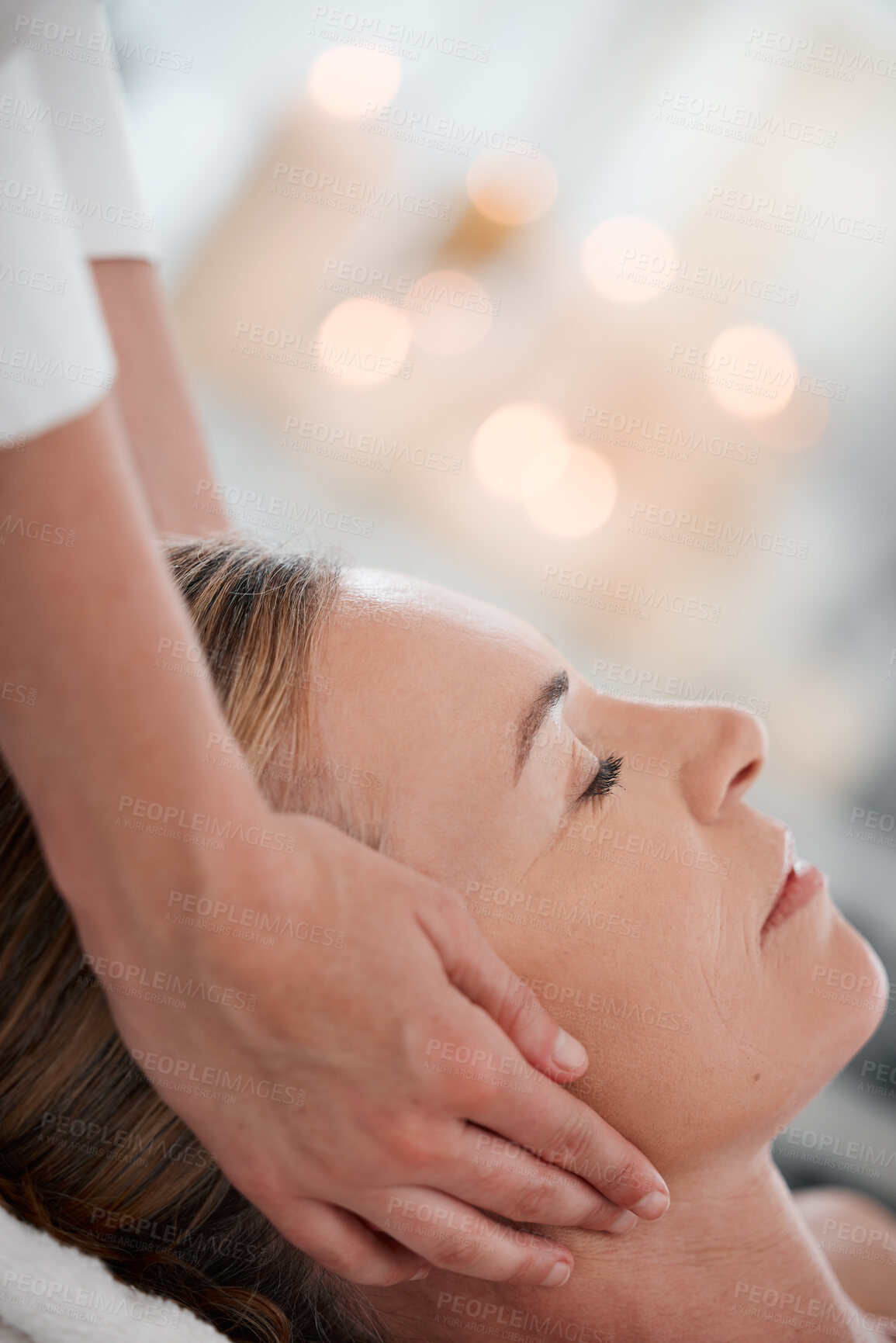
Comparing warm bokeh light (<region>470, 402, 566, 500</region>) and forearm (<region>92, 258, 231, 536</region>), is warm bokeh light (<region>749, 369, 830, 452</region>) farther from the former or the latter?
forearm (<region>92, 258, 231, 536</region>)

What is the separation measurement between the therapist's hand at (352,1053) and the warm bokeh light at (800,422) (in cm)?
143

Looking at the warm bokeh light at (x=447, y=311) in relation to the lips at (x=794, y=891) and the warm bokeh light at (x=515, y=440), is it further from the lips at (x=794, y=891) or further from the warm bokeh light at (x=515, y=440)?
the lips at (x=794, y=891)

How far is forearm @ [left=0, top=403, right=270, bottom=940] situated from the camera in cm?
54

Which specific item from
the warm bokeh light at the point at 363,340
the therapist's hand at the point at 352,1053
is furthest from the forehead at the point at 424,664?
the warm bokeh light at the point at 363,340

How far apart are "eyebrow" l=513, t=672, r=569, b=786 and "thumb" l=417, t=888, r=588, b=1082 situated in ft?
0.41

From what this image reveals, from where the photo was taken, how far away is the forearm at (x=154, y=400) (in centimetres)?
112

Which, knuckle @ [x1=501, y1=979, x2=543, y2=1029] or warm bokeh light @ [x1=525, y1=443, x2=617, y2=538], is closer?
knuckle @ [x1=501, y1=979, x2=543, y2=1029]

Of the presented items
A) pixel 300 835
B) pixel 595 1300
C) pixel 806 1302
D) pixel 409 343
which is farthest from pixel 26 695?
pixel 409 343

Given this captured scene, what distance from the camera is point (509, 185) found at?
1.76 meters

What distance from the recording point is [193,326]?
181 centimetres

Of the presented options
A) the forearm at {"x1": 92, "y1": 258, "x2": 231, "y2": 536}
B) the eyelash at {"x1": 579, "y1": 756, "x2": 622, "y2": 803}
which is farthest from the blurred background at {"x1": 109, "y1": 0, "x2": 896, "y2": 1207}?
the eyelash at {"x1": 579, "y1": 756, "x2": 622, "y2": 803}

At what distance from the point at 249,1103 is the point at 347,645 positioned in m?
0.35

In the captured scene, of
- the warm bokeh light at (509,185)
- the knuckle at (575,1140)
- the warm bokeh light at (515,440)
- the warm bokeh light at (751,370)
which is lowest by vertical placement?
the knuckle at (575,1140)

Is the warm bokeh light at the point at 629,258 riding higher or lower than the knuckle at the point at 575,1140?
higher
